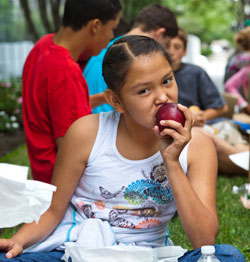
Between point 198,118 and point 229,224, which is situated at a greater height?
point 198,118

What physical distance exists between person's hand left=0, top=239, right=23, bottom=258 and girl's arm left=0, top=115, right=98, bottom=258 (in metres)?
0.09

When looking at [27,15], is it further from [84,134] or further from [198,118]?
[84,134]

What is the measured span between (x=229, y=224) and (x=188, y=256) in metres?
1.90

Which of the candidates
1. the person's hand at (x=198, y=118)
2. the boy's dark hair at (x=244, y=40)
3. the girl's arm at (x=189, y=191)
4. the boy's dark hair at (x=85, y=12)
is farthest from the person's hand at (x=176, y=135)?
the boy's dark hair at (x=244, y=40)

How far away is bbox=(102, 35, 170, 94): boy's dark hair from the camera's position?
2500 mm

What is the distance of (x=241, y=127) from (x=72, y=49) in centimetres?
302

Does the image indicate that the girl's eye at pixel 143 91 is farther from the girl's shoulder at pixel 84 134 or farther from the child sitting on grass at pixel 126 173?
the girl's shoulder at pixel 84 134

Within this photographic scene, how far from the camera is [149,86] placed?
2439mm

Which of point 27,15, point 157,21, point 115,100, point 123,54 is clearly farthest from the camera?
point 27,15

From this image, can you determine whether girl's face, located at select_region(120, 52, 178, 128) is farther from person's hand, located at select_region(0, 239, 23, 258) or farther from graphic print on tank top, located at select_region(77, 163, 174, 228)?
person's hand, located at select_region(0, 239, 23, 258)

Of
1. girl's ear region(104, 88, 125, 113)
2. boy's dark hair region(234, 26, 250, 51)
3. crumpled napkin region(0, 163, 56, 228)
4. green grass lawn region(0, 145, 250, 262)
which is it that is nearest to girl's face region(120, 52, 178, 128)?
girl's ear region(104, 88, 125, 113)

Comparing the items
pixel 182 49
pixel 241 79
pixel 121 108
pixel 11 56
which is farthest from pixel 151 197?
pixel 11 56

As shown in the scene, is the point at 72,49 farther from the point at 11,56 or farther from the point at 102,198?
the point at 11,56

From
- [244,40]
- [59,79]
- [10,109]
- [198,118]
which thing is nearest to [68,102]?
[59,79]
